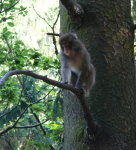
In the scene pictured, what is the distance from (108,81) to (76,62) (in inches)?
32.4

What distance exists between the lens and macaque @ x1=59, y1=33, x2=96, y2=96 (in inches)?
96.6

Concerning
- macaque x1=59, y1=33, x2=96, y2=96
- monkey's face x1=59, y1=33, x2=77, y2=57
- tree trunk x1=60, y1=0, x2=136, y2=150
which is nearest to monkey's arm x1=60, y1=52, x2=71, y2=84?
macaque x1=59, y1=33, x2=96, y2=96

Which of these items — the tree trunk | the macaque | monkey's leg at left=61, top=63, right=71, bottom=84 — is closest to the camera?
the tree trunk

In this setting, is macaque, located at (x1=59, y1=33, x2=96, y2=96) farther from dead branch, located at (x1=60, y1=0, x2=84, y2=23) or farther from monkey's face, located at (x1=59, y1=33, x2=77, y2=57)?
dead branch, located at (x1=60, y1=0, x2=84, y2=23)

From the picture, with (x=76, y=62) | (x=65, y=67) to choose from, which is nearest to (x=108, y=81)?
(x=76, y=62)

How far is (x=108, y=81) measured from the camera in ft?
6.78

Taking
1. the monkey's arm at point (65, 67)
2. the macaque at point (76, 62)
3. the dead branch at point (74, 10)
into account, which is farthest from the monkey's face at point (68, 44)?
the dead branch at point (74, 10)

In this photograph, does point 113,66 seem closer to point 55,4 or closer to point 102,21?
point 102,21

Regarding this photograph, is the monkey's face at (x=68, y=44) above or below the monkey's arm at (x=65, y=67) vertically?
above

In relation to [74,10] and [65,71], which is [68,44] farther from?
[74,10]

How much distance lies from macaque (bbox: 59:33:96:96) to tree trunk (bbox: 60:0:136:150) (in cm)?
16

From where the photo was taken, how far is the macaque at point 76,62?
2.45 m

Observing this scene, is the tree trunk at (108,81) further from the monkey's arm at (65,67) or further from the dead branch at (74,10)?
the monkey's arm at (65,67)

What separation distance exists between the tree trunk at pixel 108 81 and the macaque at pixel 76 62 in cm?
16
